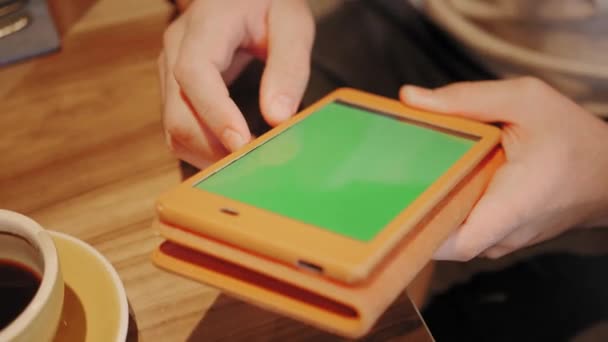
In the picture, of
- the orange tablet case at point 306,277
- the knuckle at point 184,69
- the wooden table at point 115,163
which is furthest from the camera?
the knuckle at point 184,69

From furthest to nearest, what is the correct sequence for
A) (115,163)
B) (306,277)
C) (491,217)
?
(115,163), (491,217), (306,277)

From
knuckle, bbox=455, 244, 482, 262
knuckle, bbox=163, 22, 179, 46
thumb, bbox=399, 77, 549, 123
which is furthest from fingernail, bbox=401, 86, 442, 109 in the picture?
knuckle, bbox=163, 22, 179, 46

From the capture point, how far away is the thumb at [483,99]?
0.44 metres

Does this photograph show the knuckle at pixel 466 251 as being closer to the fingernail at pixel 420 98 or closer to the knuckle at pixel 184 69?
the fingernail at pixel 420 98

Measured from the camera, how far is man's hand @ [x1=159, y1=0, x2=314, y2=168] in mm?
472

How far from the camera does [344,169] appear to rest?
1.20 ft

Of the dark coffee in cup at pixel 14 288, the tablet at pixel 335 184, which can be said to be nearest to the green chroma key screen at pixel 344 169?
the tablet at pixel 335 184

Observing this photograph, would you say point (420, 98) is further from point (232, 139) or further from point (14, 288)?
point (14, 288)

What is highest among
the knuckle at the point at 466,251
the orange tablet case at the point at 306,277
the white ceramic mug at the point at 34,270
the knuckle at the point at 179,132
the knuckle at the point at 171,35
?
the knuckle at the point at 171,35

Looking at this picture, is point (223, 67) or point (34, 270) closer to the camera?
point (34, 270)

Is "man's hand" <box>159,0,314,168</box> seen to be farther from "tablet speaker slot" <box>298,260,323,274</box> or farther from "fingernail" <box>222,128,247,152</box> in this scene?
"tablet speaker slot" <box>298,260,323,274</box>

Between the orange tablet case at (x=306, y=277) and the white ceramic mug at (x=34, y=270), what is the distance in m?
0.06

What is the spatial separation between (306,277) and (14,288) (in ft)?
0.62

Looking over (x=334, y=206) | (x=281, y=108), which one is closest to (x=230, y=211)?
(x=334, y=206)
